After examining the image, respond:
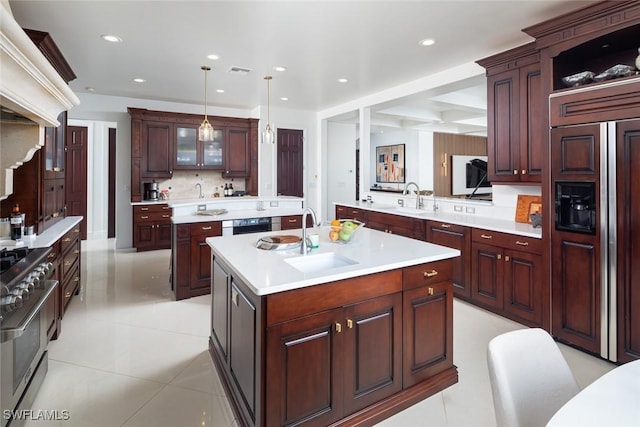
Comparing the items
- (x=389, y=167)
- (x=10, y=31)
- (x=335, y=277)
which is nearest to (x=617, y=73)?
(x=335, y=277)

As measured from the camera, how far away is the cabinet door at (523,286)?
2.92 m

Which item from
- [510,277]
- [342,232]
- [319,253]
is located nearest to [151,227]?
[342,232]

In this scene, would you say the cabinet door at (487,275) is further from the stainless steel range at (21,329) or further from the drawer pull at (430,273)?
the stainless steel range at (21,329)

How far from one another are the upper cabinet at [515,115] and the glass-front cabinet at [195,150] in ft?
15.8

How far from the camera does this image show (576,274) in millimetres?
2598

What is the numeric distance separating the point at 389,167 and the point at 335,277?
8760 mm

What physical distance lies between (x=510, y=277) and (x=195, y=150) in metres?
5.59

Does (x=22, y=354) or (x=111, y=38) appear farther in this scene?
(x=111, y=38)

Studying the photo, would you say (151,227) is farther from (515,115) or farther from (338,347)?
(515,115)

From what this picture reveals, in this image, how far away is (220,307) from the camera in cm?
230

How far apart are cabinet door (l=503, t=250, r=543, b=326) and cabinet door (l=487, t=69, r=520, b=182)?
85 centimetres

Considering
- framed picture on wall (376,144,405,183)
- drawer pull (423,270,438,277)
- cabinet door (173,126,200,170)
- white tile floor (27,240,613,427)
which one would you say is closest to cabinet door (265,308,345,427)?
white tile floor (27,240,613,427)

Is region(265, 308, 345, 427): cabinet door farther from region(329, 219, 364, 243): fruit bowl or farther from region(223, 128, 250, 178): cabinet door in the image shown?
region(223, 128, 250, 178): cabinet door

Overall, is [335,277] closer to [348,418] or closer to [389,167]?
[348,418]
